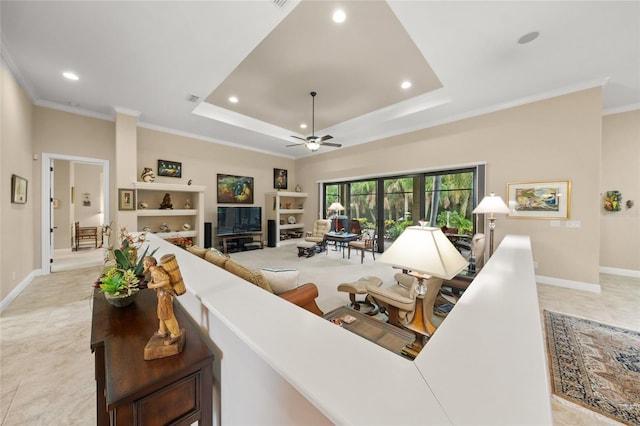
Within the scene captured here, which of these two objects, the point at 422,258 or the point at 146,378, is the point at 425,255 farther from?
the point at 146,378

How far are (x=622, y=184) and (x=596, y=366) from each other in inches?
185

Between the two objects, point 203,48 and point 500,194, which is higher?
point 203,48

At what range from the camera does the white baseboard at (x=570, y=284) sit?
3646 millimetres

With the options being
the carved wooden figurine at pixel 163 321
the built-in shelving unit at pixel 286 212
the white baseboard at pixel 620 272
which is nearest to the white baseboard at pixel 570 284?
the white baseboard at pixel 620 272

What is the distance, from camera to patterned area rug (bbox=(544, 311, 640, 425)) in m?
1.66

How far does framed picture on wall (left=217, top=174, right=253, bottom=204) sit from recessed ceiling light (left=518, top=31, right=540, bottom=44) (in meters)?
6.65

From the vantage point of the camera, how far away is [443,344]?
691mm

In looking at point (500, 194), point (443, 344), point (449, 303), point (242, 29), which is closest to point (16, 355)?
point (443, 344)

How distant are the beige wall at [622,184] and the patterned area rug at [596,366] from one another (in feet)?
10.8

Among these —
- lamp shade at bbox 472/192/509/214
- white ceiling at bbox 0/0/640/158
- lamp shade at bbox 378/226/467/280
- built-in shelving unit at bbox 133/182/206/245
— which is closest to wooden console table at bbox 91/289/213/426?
lamp shade at bbox 378/226/467/280

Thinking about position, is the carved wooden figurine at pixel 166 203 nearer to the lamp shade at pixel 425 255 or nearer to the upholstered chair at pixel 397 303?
the upholstered chair at pixel 397 303

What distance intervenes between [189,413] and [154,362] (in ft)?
0.93

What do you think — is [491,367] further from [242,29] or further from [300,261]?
[300,261]

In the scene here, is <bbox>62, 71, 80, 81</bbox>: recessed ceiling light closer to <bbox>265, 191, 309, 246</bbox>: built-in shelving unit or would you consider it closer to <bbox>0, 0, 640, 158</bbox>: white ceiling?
<bbox>0, 0, 640, 158</bbox>: white ceiling
